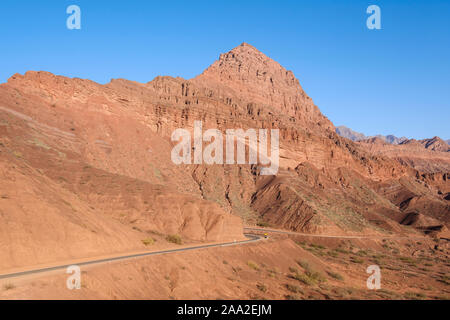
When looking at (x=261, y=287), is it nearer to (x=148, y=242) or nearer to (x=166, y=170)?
(x=148, y=242)

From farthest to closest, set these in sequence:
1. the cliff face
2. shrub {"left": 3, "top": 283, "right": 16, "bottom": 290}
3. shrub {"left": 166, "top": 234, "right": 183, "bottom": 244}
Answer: shrub {"left": 166, "top": 234, "right": 183, "bottom": 244} < the cliff face < shrub {"left": 3, "top": 283, "right": 16, "bottom": 290}

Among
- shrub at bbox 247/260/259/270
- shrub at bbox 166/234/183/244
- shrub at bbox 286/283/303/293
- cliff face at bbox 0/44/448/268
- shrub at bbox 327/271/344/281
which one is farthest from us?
shrub at bbox 327/271/344/281

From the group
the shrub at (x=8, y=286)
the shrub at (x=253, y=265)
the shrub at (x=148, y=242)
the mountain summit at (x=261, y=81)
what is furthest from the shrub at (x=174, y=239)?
the mountain summit at (x=261, y=81)

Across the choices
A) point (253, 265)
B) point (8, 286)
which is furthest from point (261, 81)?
point (8, 286)

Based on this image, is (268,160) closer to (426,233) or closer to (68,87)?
(426,233)

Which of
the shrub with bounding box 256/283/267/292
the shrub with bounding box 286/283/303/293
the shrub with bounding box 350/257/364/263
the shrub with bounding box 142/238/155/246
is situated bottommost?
the shrub with bounding box 350/257/364/263

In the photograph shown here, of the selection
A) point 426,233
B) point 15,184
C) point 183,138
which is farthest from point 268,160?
point 15,184

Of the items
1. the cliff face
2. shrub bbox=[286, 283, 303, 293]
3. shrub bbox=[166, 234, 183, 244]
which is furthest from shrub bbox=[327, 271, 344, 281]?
shrub bbox=[166, 234, 183, 244]

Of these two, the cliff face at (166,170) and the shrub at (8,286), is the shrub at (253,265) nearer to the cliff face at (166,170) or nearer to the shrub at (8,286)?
the cliff face at (166,170)

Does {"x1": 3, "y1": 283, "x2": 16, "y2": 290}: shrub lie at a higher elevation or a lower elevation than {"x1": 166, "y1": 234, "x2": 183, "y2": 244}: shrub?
higher

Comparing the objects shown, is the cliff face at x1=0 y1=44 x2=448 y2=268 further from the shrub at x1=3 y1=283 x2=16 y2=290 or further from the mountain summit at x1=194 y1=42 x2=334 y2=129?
the shrub at x1=3 y1=283 x2=16 y2=290
